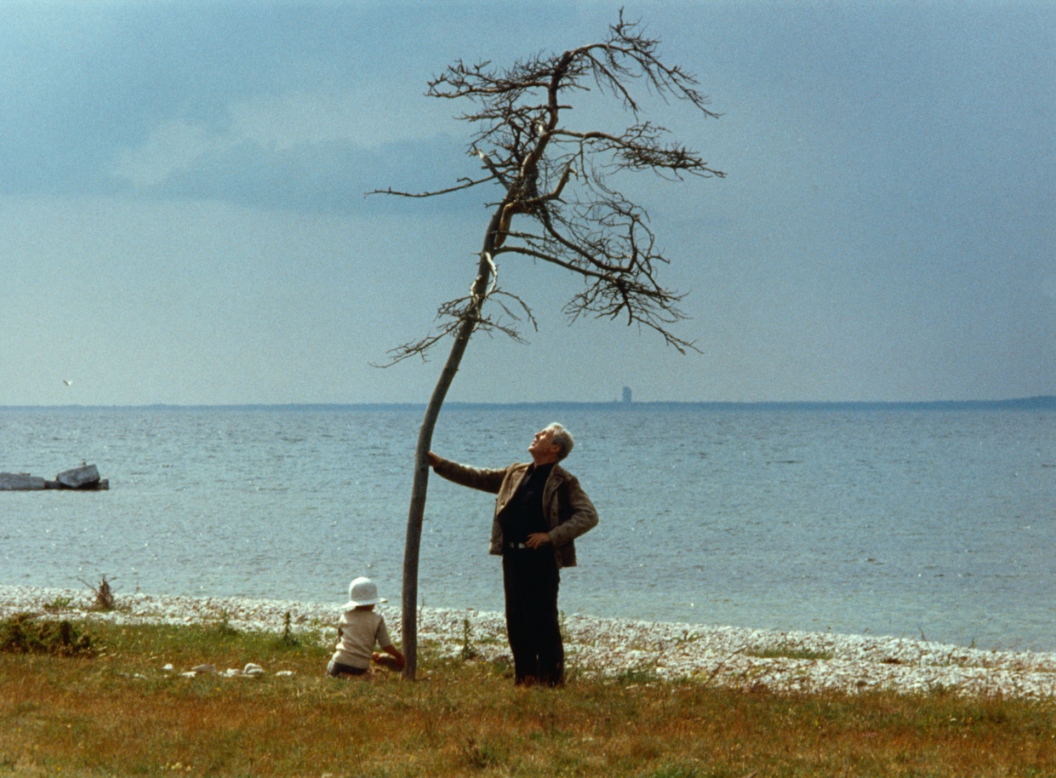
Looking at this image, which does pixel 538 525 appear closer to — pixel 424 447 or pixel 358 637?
pixel 424 447

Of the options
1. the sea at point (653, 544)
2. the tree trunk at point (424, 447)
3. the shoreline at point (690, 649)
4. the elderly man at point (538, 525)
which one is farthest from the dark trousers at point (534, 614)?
the sea at point (653, 544)

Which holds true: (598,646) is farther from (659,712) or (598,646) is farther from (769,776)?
(769,776)

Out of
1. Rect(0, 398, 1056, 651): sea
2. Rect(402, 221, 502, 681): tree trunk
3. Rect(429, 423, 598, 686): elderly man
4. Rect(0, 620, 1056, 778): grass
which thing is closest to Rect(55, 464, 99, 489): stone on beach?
Rect(0, 398, 1056, 651): sea

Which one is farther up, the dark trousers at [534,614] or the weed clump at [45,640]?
the dark trousers at [534,614]

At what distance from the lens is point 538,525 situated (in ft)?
32.5

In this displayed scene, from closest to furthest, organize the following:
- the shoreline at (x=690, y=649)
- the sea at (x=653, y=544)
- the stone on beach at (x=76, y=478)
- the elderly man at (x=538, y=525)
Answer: the elderly man at (x=538, y=525), the shoreline at (x=690, y=649), the sea at (x=653, y=544), the stone on beach at (x=76, y=478)

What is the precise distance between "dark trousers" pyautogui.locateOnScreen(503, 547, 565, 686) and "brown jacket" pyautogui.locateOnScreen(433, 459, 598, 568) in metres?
0.15

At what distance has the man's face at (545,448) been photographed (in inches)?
387

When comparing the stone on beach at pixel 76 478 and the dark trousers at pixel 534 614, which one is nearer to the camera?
the dark trousers at pixel 534 614

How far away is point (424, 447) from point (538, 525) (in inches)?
52.7

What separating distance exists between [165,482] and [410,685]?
59.2 metres

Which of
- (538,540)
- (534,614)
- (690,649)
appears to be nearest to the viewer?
(538,540)

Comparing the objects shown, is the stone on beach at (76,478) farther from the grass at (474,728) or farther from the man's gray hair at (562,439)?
the man's gray hair at (562,439)

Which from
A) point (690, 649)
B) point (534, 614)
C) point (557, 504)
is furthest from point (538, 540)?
point (690, 649)
